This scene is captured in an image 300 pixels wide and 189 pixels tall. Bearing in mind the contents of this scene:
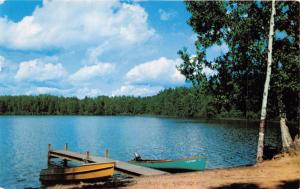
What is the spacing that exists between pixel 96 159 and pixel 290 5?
2107 centimetres

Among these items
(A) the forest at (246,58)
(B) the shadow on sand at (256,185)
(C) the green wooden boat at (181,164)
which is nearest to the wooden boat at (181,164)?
(C) the green wooden boat at (181,164)

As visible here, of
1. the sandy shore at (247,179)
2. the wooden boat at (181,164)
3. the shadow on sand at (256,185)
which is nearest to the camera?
the shadow on sand at (256,185)

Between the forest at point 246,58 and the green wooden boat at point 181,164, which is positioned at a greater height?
the forest at point 246,58

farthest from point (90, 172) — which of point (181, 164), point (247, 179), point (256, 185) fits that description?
point (256, 185)

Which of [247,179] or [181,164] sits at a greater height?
[247,179]

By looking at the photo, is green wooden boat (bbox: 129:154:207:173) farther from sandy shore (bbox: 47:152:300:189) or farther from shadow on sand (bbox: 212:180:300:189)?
shadow on sand (bbox: 212:180:300:189)

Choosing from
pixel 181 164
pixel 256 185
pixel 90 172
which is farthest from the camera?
pixel 181 164

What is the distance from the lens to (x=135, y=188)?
60.1ft

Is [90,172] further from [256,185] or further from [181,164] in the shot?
[256,185]

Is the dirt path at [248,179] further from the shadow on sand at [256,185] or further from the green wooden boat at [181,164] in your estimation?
the green wooden boat at [181,164]

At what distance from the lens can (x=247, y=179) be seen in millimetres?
18094

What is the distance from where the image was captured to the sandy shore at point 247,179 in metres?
16.6

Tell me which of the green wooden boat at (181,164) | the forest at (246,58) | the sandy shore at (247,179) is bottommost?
the green wooden boat at (181,164)

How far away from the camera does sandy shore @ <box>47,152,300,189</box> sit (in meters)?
16.6
